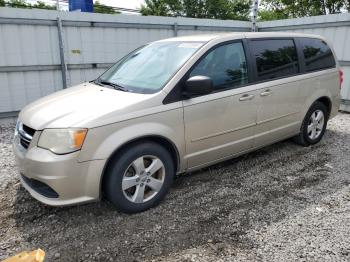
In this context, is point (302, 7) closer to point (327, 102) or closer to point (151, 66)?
point (327, 102)

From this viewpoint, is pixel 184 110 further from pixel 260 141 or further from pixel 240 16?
pixel 240 16

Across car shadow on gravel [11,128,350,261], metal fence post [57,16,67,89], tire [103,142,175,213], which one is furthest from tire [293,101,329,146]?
metal fence post [57,16,67,89]

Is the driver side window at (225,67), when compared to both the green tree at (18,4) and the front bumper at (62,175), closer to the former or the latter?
Result: the front bumper at (62,175)

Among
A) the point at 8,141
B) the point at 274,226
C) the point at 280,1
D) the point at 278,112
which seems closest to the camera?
the point at 274,226

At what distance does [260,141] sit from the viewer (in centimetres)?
440

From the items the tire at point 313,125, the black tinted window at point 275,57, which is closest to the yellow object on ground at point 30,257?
the black tinted window at point 275,57

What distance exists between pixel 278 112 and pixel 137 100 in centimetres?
214

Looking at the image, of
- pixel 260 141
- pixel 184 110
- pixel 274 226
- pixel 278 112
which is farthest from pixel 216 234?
pixel 278 112

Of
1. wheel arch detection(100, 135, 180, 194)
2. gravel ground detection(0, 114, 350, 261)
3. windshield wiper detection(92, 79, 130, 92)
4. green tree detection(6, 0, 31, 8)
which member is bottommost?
gravel ground detection(0, 114, 350, 261)

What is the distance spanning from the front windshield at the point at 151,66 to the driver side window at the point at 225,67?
19 cm

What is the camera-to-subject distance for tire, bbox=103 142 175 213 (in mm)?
3139

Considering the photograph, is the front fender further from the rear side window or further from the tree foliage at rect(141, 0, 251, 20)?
the tree foliage at rect(141, 0, 251, 20)

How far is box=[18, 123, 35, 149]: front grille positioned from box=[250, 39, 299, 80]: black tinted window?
2743mm

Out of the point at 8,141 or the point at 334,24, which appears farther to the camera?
the point at 334,24
